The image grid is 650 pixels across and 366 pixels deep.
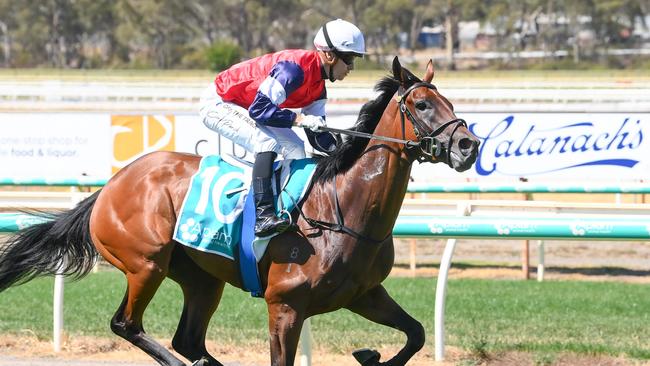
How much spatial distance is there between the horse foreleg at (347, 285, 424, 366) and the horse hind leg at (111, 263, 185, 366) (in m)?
0.93

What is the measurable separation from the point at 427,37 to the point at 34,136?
58188 millimetres

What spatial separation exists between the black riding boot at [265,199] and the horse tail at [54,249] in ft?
3.63

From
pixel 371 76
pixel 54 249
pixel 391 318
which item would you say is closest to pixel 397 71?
pixel 391 318

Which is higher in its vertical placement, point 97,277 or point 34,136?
point 34,136

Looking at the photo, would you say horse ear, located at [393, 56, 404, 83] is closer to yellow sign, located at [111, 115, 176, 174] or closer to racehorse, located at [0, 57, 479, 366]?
racehorse, located at [0, 57, 479, 366]

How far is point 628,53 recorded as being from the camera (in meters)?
55.2

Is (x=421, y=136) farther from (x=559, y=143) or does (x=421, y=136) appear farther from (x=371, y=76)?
(x=371, y=76)

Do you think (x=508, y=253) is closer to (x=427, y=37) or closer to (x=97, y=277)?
(x=97, y=277)

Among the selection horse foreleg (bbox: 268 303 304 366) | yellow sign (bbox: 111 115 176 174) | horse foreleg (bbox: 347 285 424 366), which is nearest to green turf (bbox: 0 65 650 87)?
yellow sign (bbox: 111 115 176 174)

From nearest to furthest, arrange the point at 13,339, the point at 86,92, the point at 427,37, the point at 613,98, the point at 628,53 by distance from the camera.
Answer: the point at 13,339 → the point at 613,98 → the point at 86,92 → the point at 628,53 → the point at 427,37

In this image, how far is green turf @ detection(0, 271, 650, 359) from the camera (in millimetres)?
6461

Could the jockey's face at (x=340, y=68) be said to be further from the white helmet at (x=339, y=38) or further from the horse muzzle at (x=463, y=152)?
the horse muzzle at (x=463, y=152)

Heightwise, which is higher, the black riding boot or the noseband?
the noseband

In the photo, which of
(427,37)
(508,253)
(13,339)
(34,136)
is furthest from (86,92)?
(427,37)
